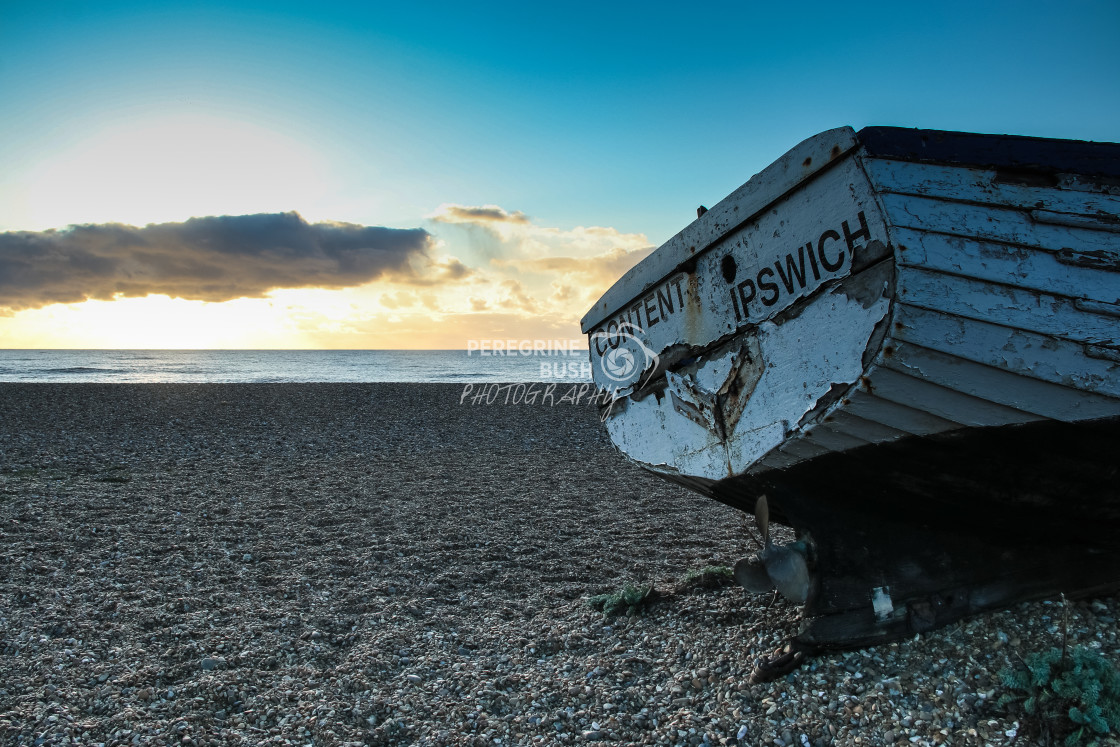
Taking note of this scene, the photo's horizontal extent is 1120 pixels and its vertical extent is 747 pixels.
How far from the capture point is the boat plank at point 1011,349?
85.9 inches

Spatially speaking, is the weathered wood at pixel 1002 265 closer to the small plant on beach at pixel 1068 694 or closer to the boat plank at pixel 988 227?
the boat plank at pixel 988 227

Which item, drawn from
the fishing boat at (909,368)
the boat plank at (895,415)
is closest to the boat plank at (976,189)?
the fishing boat at (909,368)

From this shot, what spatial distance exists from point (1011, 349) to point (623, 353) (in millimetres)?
2035

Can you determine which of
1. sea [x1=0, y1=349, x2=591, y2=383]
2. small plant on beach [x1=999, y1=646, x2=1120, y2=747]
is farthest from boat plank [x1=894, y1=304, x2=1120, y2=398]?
sea [x1=0, y1=349, x2=591, y2=383]

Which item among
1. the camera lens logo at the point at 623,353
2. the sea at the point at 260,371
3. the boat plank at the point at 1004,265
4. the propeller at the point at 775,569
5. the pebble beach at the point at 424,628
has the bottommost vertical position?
the pebble beach at the point at 424,628

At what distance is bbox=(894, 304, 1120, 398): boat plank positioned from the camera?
2182mm

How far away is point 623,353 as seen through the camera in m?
3.90

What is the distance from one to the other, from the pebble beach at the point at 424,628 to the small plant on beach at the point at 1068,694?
0.36 feet

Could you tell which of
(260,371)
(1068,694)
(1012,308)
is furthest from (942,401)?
(260,371)

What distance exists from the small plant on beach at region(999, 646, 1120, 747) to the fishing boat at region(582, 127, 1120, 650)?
0.45 m

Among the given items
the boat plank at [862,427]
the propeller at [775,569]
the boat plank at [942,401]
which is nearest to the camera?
the boat plank at [942,401]

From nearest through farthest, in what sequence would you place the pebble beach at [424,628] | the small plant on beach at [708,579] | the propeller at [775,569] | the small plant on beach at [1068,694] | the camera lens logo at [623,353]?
the small plant on beach at [1068,694] → the pebble beach at [424,628] → the propeller at [775,569] → the camera lens logo at [623,353] → the small plant on beach at [708,579]

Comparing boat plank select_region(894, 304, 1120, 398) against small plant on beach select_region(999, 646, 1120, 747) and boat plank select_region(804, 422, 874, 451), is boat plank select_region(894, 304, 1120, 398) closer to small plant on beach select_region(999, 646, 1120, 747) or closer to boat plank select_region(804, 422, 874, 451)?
boat plank select_region(804, 422, 874, 451)

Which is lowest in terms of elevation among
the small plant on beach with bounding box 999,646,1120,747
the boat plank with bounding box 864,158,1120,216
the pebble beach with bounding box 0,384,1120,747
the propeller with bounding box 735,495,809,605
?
the pebble beach with bounding box 0,384,1120,747
